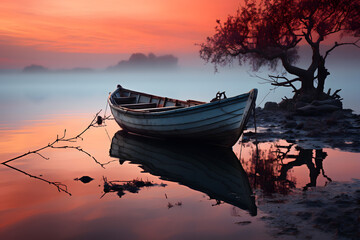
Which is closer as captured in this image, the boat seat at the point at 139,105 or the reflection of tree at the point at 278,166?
the reflection of tree at the point at 278,166

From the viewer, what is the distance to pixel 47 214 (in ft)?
23.7

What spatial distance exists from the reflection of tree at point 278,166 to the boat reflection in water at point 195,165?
403mm

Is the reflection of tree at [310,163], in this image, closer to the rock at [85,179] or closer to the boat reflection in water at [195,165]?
the boat reflection in water at [195,165]

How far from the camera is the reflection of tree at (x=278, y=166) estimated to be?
8555 mm

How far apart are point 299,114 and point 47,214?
59.7ft

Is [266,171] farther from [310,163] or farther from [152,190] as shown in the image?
[152,190]

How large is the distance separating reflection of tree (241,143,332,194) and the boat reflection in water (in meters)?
0.40

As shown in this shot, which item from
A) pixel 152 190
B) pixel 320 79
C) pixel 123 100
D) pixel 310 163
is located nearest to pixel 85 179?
pixel 152 190

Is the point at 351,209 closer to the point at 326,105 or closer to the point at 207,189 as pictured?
the point at 207,189

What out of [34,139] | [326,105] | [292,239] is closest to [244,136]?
[326,105]

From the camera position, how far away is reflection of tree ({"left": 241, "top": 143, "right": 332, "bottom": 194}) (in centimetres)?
855

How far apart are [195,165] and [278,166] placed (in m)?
2.94

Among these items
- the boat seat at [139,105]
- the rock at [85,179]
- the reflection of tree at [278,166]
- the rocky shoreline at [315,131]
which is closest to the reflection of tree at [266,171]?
the reflection of tree at [278,166]

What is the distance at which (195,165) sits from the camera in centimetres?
1136
